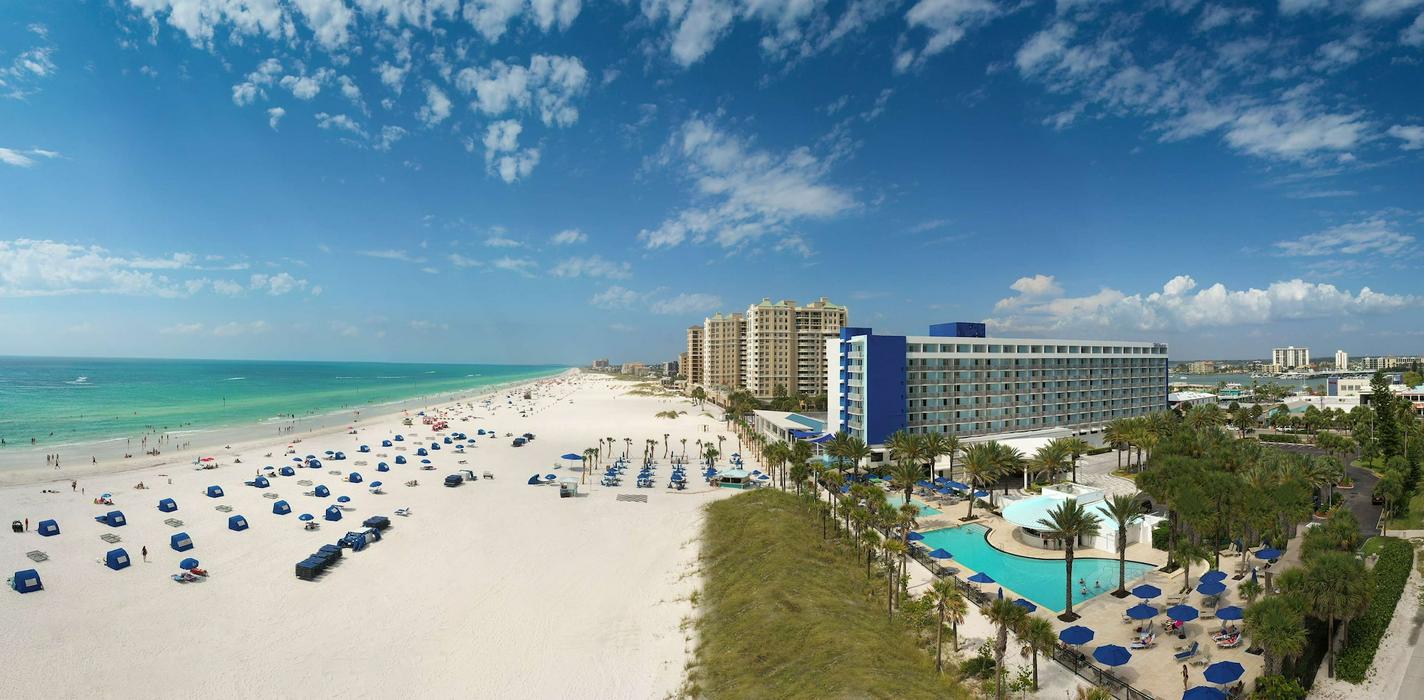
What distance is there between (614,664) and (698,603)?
6917mm

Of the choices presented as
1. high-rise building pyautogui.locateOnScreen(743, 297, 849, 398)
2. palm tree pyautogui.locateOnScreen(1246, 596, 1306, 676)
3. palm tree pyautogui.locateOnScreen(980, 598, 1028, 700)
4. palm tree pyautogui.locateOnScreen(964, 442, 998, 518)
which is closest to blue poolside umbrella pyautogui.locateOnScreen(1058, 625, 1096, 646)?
palm tree pyautogui.locateOnScreen(980, 598, 1028, 700)

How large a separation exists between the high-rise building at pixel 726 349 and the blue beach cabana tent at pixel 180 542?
133m

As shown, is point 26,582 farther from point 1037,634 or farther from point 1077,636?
point 1077,636

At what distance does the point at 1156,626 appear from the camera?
29.0 metres

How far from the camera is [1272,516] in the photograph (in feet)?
114

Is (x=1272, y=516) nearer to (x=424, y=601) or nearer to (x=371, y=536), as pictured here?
(x=424, y=601)

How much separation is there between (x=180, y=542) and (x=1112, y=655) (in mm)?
54033

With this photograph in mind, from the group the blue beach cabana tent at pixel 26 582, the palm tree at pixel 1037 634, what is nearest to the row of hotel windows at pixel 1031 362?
the palm tree at pixel 1037 634

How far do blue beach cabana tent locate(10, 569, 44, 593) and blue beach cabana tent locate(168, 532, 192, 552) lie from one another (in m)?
6.79

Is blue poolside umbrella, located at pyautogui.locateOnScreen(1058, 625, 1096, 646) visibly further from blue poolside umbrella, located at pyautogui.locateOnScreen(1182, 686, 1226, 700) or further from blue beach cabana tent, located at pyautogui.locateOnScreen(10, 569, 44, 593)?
blue beach cabana tent, located at pyautogui.locateOnScreen(10, 569, 44, 593)

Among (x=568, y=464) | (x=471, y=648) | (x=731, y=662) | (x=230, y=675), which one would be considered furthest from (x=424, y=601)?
(x=568, y=464)

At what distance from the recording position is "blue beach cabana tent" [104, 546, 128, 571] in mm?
38125

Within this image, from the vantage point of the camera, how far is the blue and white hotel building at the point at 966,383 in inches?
2766

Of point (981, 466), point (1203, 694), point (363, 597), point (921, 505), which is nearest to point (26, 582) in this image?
point (363, 597)
